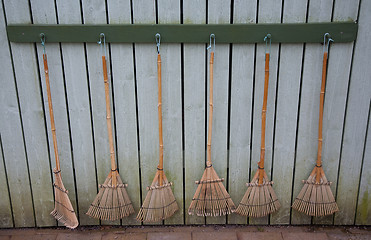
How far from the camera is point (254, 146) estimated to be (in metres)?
2.87

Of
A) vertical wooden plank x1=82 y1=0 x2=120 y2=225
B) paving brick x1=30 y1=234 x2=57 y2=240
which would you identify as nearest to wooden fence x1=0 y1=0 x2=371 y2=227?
vertical wooden plank x1=82 y1=0 x2=120 y2=225

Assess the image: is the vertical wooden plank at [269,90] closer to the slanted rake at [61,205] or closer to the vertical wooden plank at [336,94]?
the vertical wooden plank at [336,94]

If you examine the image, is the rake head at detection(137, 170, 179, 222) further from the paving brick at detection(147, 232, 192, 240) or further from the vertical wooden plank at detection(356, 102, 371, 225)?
the vertical wooden plank at detection(356, 102, 371, 225)

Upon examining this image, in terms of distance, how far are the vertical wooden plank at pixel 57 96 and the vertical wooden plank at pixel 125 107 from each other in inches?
16.7

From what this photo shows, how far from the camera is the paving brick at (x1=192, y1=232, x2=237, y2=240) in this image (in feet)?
9.61

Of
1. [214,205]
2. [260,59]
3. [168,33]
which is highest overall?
[168,33]

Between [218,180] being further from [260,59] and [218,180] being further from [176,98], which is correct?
[260,59]

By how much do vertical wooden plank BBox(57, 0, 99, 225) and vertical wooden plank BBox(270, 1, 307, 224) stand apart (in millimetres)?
1549

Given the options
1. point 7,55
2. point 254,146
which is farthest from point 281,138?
point 7,55

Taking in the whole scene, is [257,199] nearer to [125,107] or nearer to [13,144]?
[125,107]

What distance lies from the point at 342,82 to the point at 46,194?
2.66m

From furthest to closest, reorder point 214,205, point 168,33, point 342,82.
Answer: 1. point 214,205
2. point 342,82
3. point 168,33

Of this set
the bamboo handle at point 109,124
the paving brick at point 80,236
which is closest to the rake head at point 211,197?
the bamboo handle at point 109,124

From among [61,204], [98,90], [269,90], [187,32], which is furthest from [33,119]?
[269,90]
